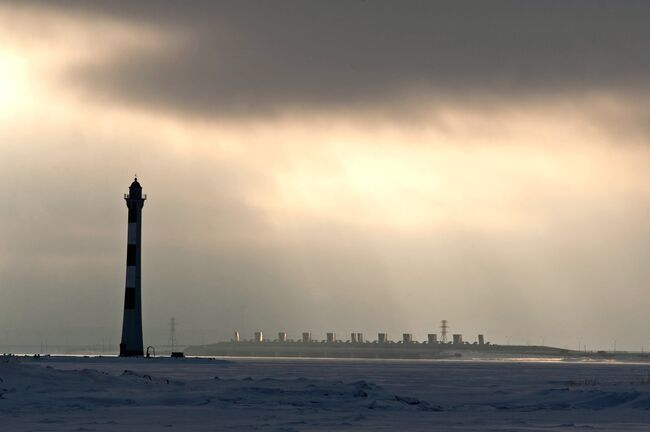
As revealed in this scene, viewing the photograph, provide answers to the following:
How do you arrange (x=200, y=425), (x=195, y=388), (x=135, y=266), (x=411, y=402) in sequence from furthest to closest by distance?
(x=135, y=266)
(x=195, y=388)
(x=411, y=402)
(x=200, y=425)

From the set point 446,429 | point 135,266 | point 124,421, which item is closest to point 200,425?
point 124,421

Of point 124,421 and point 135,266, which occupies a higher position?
point 135,266

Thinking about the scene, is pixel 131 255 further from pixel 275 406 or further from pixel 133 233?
pixel 275 406

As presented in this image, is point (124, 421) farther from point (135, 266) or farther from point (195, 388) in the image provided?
point (135, 266)

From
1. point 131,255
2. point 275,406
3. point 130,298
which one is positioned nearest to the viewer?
point 275,406

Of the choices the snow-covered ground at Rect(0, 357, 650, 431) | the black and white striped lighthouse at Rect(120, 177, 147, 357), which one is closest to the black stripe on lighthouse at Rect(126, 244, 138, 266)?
the black and white striped lighthouse at Rect(120, 177, 147, 357)

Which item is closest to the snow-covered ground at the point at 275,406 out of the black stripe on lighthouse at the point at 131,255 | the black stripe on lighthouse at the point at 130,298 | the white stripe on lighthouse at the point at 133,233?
the black stripe on lighthouse at the point at 131,255

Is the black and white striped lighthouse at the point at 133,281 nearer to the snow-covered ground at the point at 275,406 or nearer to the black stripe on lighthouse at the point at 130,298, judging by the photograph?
the black stripe on lighthouse at the point at 130,298

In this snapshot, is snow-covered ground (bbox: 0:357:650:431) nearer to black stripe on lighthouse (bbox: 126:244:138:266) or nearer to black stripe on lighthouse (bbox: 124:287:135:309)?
black stripe on lighthouse (bbox: 126:244:138:266)

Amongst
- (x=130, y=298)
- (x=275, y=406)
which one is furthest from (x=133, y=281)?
(x=275, y=406)

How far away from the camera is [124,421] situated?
34.5m

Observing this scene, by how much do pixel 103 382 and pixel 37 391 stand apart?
5941mm

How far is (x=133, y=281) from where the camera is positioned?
139m

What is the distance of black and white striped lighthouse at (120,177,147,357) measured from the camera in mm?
138500
